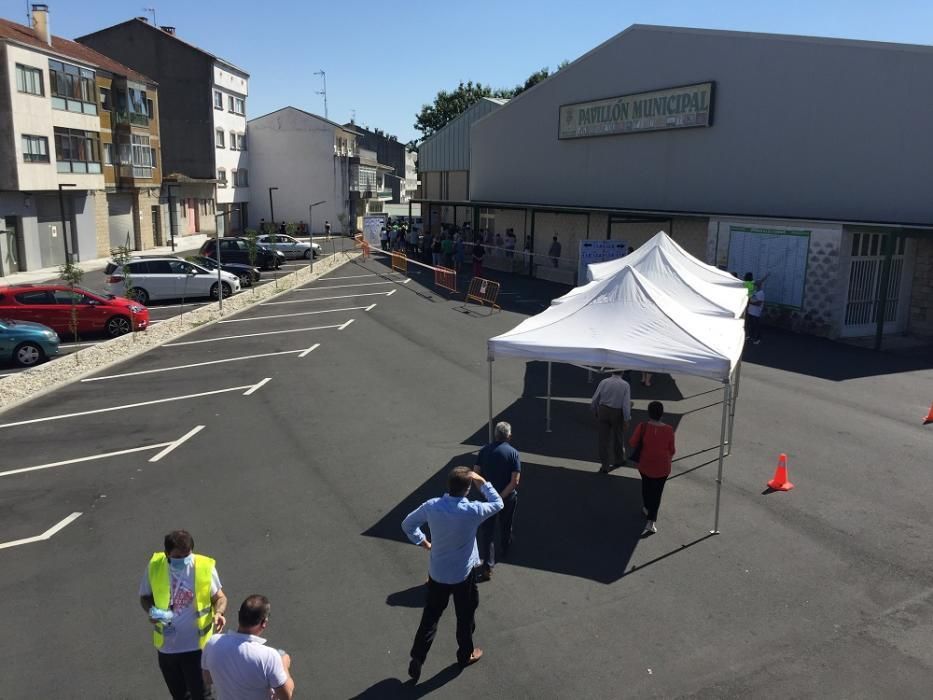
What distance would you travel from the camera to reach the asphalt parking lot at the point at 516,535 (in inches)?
251

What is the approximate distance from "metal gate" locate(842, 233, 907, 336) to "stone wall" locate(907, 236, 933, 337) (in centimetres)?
41

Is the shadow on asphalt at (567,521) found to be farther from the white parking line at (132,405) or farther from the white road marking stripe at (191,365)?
the white road marking stripe at (191,365)

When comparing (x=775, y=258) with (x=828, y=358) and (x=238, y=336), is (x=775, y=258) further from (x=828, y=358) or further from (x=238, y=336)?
(x=238, y=336)

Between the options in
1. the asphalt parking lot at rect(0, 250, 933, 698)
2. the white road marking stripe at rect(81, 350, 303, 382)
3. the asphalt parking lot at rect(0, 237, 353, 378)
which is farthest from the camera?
the asphalt parking lot at rect(0, 237, 353, 378)

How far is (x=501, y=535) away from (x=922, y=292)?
60.3 ft

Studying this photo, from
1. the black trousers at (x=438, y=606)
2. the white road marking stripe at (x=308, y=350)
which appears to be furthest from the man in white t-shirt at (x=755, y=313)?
the black trousers at (x=438, y=606)

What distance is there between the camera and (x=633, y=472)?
10703 mm

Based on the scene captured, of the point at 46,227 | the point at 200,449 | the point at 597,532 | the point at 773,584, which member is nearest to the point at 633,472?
the point at 597,532

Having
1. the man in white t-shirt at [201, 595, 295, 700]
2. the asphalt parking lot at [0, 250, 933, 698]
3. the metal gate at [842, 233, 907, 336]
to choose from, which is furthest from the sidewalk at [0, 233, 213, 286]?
the man in white t-shirt at [201, 595, 295, 700]

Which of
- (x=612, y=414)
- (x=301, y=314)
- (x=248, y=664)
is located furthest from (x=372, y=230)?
(x=248, y=664)

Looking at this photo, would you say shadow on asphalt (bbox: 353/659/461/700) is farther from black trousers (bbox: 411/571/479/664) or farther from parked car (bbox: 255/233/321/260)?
parked car (bbox: 255/233/321/260)

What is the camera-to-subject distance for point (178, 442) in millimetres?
12211

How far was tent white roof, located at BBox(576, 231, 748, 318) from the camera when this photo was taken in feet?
44.0

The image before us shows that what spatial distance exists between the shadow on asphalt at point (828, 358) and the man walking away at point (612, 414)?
25.8 ft
